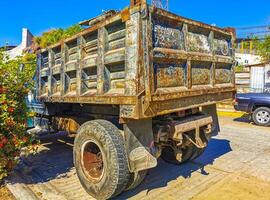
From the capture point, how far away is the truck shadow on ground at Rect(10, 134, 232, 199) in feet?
15.6

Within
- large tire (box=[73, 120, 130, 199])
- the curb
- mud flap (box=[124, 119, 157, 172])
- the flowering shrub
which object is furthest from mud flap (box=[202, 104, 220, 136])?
the curb

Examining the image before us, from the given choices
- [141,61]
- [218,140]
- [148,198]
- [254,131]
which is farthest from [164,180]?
[254,131]

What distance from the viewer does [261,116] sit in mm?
10383

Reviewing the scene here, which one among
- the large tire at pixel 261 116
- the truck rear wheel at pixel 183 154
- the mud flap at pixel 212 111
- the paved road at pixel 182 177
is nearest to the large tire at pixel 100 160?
the paved road at pixel 182 177

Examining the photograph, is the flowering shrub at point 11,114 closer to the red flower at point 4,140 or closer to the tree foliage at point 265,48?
the red flower at point 4,140

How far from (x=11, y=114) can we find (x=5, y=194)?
1268 mm

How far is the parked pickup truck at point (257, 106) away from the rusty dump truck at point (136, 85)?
5944mm

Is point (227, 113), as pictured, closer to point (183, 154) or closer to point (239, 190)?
point (183, 154)

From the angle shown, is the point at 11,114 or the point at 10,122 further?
the point at 11,114

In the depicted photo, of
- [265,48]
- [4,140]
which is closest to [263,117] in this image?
[4,140]

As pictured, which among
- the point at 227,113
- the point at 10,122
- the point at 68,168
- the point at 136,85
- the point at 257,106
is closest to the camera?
the point at 136,85

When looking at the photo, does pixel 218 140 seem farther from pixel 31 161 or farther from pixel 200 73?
pixel 31 161

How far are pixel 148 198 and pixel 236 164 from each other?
242cm

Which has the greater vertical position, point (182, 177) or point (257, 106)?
point (257, 106)
